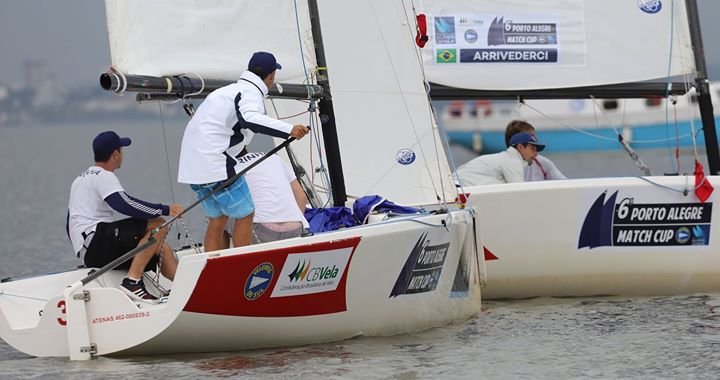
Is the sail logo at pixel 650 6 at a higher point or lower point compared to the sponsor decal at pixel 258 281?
higher

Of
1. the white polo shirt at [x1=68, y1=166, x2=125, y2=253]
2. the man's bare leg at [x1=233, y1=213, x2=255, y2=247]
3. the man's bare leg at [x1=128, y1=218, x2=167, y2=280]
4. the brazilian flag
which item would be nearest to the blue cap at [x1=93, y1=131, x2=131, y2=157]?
the white polo shirt at [x1=68, y1=166, x2=125, y2=253]

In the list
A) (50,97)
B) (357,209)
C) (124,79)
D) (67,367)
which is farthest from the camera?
(50,97)

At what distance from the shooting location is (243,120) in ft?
27.8

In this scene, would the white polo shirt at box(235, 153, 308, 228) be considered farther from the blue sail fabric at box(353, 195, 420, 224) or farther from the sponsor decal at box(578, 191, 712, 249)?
the sponsor decal at box(578, 191, 712, 249)

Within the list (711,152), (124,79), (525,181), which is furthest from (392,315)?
(711,152)

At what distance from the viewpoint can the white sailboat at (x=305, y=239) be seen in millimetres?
8148

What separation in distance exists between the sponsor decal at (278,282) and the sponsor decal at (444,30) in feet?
14.4

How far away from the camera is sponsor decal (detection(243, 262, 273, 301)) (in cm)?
812

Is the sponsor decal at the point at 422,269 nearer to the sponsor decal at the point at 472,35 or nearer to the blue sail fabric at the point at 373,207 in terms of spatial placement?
the blue sail fabric at the point at 373,207

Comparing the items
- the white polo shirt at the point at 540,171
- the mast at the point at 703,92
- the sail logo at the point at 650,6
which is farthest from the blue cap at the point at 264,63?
the sail logo at the point at 650,6

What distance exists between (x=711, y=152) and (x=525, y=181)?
5.20 ft

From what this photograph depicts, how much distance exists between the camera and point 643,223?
1087 cm

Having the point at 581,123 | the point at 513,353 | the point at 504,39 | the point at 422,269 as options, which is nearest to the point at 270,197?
the point at 422,269

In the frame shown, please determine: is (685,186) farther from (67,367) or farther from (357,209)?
(67,367)
